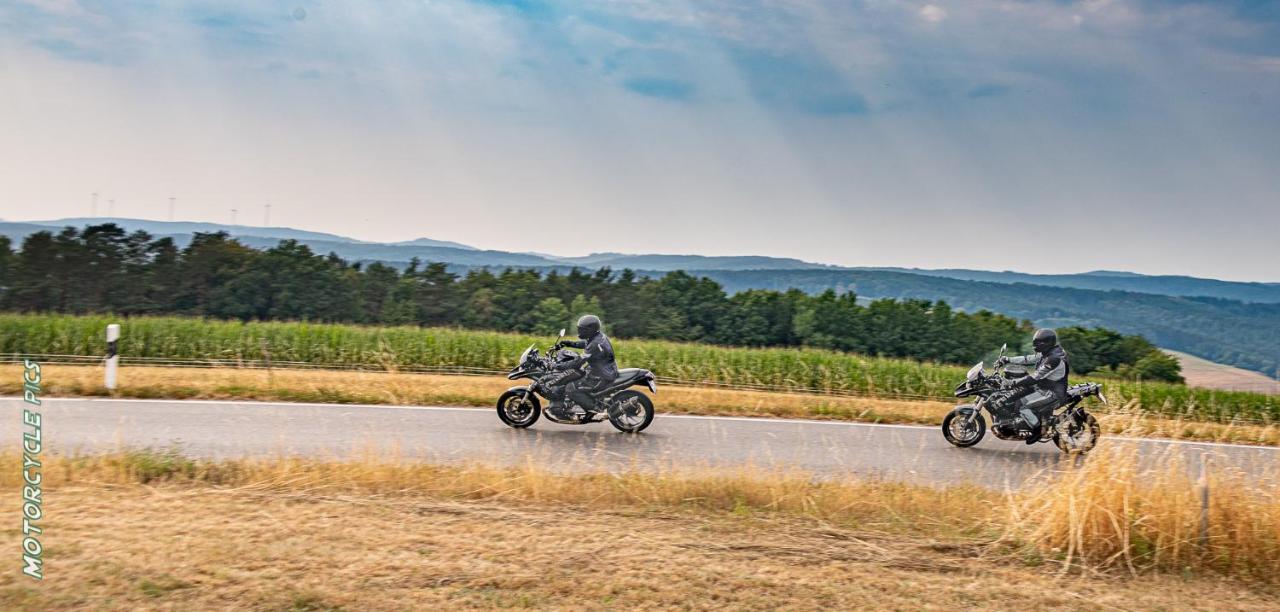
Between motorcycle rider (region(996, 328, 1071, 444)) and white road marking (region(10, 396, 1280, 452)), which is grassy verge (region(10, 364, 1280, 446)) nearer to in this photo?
white road marking (region(10, 396, 1280, 452))

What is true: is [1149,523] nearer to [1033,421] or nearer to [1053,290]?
[1033,421]

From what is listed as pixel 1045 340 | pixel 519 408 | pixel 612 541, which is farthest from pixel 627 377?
pixel 612 541

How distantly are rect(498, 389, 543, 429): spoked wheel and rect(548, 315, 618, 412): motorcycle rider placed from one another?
334 mm

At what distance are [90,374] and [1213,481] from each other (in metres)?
14.6

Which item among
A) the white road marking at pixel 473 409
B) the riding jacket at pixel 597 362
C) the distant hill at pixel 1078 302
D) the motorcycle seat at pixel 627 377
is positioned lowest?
the white road marking at pixel 473 409

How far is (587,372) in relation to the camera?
11.6 m

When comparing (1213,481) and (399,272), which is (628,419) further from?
(399,272)

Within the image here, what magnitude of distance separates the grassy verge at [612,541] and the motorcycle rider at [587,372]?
332cm

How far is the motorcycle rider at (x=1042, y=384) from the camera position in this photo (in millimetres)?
11578

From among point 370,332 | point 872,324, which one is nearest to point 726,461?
point 370,332

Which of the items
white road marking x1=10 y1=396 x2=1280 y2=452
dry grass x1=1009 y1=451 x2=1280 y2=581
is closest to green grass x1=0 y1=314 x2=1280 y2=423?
white road marking x1=10 y1=396 x2=1280 y2=452

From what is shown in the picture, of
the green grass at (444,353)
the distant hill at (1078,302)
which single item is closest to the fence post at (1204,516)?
the green grass at (444,353)

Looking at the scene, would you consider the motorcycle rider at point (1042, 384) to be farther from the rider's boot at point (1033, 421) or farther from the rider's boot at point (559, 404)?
the rider's boot at point (559, 404)

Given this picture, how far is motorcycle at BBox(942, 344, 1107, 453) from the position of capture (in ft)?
38.1
